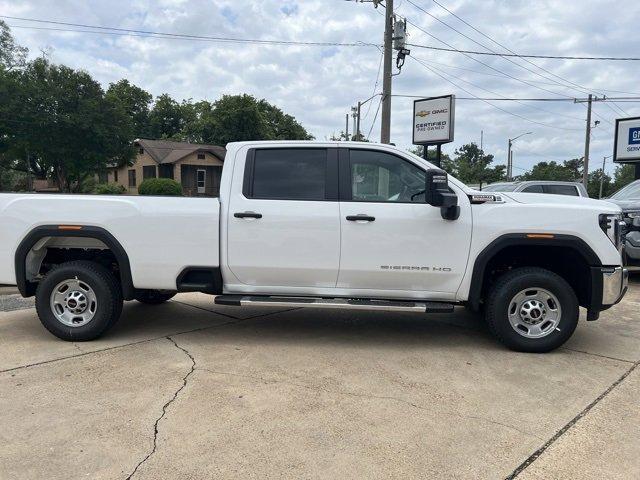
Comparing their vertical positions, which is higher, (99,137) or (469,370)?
(99,137)

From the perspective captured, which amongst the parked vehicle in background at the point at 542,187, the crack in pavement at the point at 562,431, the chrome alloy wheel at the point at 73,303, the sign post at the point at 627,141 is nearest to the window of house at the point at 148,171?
the sign post at the point at 627,141

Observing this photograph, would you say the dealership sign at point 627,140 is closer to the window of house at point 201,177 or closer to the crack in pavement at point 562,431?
the crack in pavement at point 562,431

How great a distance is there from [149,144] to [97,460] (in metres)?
46.8

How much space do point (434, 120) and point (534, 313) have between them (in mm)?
11239

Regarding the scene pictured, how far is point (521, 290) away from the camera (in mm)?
4742

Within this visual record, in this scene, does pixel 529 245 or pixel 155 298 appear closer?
pixel 529 245

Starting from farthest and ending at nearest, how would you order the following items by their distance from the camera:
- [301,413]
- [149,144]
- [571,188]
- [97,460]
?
[149,144], [571,188], [301,413], [97,460]

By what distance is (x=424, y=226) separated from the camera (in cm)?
471

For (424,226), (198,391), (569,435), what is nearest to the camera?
(569,435)

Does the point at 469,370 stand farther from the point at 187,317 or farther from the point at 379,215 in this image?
the point at 187,317

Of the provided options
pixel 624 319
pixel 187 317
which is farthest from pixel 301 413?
pixel 624 319

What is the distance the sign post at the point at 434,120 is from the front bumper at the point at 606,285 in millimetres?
9837

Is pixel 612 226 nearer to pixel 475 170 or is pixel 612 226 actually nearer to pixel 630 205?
pixel 630 205

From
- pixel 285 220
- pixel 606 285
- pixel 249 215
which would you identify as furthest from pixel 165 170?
pixel 606 285
